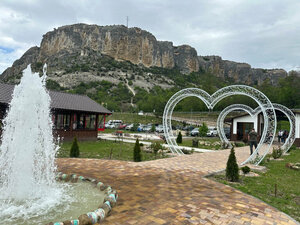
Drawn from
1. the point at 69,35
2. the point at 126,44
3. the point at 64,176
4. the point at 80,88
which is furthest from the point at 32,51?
the point at 64,176

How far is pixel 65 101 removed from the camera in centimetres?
1825

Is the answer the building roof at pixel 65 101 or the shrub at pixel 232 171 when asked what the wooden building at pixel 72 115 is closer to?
the building roof at pixel 65 101

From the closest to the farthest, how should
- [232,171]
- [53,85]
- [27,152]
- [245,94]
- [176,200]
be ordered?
[176,200] < [27,152] < [232,171] < [245,94] < [53,85]

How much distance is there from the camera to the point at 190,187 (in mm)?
5844

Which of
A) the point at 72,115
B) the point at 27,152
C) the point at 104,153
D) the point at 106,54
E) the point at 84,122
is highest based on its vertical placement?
the point at 106,54

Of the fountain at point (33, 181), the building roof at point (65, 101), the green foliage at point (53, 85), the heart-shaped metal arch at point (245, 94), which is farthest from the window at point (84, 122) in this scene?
the green foliage at point (53, 85)

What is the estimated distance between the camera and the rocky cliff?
86.4m

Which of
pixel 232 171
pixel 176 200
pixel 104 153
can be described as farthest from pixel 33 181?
pixel 104 153

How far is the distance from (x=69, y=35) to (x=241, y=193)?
118m

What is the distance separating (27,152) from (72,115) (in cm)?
1350

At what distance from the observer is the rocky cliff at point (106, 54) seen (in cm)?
8644

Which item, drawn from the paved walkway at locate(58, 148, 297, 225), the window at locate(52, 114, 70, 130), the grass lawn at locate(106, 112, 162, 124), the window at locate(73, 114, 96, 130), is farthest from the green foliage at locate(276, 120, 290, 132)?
the paved walkway at locate(58, 148, 297, 225)

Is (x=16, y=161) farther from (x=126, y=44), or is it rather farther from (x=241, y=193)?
(x=126, y=44)

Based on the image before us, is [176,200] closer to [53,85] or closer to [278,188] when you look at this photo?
[278,188]
